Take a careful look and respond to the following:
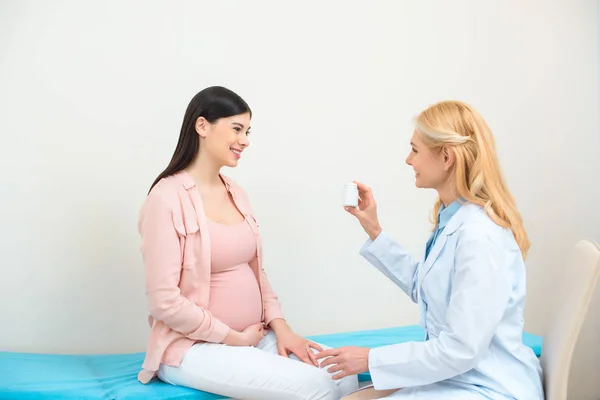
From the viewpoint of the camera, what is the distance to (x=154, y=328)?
6.97 ft

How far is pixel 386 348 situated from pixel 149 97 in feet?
5.03

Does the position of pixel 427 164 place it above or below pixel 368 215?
above

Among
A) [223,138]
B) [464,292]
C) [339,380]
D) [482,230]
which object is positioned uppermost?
[223,138]

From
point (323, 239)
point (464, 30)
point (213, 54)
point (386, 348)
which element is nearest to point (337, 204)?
point (323, 239)

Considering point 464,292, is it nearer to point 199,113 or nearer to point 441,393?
point 441,393

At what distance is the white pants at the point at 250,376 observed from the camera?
198 centimetres

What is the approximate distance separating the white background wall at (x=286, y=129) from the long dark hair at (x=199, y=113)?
541 mm

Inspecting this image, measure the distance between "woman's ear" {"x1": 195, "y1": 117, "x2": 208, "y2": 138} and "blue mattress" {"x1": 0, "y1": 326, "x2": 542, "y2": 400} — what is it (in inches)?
33.0

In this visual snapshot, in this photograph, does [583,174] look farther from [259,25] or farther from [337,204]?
[259,25]

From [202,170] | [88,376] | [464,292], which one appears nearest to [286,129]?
[202,170]

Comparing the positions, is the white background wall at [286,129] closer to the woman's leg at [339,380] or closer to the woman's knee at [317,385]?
the woman's leg at [339,380]

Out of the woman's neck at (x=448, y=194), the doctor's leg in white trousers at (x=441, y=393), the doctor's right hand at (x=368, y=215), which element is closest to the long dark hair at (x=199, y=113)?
the doctor's right hand at (x=368, y=215)

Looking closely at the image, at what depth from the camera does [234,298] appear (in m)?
2.21

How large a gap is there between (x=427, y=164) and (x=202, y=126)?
78 centimetres
